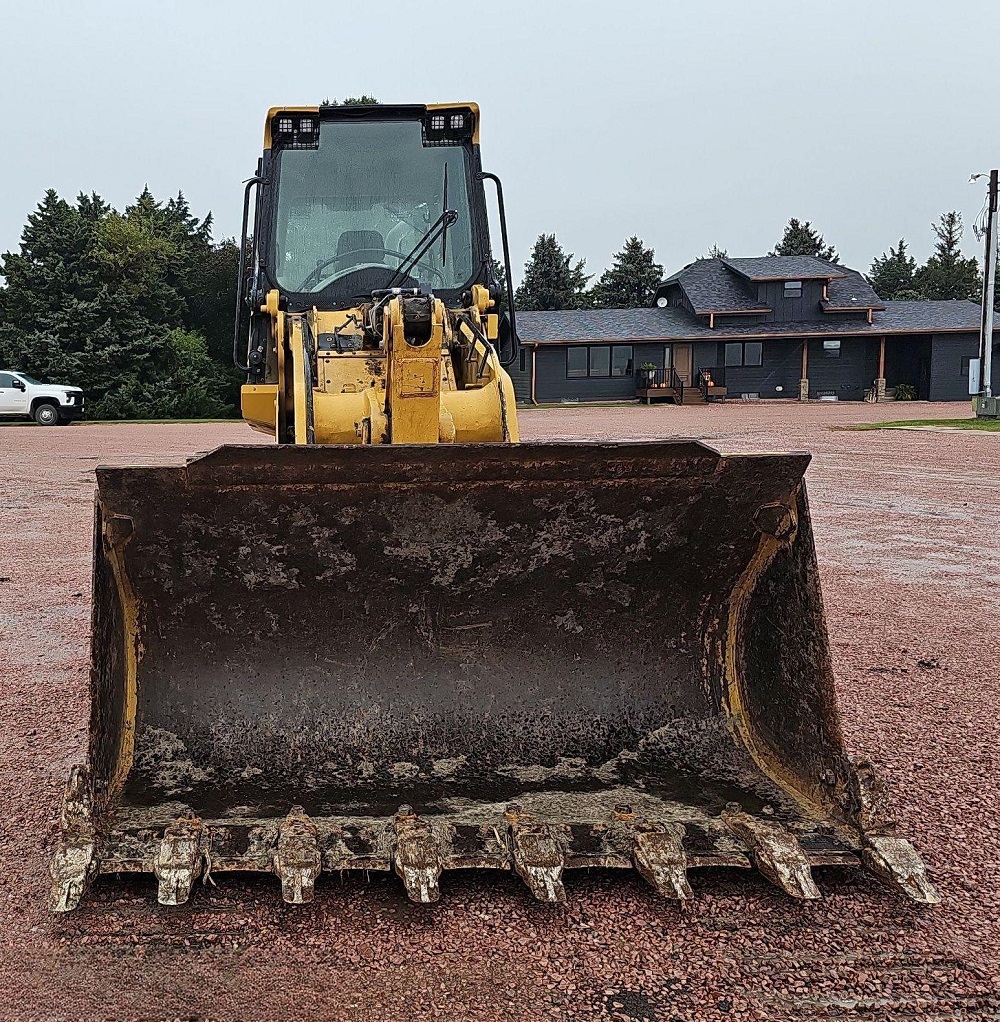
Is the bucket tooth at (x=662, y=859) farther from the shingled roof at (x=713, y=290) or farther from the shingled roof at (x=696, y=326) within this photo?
the shingled roof at (x=713, y=290)

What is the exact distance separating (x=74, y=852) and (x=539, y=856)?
1.04 metres

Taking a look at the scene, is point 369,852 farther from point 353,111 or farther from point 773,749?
point 353,111

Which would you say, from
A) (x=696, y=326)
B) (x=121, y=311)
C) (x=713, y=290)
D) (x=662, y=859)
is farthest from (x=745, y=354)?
(x=662, y=859)

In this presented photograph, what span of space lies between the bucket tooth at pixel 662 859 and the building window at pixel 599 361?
39.5 meters

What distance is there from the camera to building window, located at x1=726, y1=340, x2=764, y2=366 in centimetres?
4122

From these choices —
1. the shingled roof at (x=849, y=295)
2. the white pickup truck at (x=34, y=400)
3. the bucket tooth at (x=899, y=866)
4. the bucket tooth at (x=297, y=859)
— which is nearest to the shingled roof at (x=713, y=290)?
the shingled roof at (x=849, y=295)

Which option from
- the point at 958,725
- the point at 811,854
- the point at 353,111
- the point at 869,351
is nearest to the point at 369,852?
the point at 811,854

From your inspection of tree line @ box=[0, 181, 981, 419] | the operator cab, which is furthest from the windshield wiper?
tree line @ box=[0, 181, 981, 419]

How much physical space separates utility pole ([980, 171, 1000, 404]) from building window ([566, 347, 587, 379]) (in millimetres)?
16379

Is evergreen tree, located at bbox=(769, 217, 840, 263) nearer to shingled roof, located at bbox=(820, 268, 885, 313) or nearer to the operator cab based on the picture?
shingled roof, located at bbox=(820, 268, 885, 313)

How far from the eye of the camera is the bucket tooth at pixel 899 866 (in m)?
2.34

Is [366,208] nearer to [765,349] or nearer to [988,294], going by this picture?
[988,294]

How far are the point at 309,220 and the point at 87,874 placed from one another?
12.9 feet

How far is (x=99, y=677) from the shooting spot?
2.53 metres
